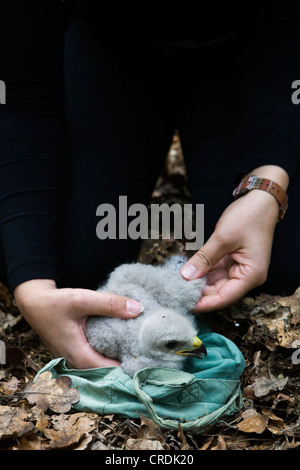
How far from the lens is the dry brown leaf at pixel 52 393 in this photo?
1.91 m

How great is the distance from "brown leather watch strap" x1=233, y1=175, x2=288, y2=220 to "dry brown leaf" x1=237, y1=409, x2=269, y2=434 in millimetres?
930

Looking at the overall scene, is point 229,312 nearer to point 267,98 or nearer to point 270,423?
point 270,423

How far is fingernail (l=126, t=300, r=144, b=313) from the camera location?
79.6 inches

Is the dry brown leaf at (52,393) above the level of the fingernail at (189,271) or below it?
below

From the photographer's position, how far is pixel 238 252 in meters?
2.21

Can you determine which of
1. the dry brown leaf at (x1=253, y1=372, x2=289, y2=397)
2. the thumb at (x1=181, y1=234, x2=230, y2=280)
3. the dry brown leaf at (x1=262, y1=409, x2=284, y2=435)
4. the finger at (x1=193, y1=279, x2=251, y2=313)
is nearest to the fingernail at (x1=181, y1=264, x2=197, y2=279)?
the thumb at (x1=181, y1=234, x2=230, y2=280)

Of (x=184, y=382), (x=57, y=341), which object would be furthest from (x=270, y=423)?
(x=57, y=341)

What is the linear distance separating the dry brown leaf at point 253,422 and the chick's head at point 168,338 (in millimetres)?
275

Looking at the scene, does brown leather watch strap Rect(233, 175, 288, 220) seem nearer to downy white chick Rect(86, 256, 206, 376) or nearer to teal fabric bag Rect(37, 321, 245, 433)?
downy white chick Rect(86, 256, 206, 376)

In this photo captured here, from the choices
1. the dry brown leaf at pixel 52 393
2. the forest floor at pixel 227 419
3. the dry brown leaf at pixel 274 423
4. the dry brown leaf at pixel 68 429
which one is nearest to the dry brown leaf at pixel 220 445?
the forest floor at pixel 227 419

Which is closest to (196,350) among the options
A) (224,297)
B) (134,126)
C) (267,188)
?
(224,297)

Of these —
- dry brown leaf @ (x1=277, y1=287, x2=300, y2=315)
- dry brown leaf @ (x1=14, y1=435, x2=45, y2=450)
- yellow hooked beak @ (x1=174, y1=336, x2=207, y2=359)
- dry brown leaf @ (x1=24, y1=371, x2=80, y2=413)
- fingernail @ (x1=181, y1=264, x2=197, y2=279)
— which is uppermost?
fingernail @ (x1=181, y1=264, x2=197, y2=279)

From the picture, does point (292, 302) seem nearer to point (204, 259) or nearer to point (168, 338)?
point (204, 259)

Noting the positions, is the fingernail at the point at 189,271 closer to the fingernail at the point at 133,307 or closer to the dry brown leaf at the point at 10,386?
the fingernail at the point at 133,307
